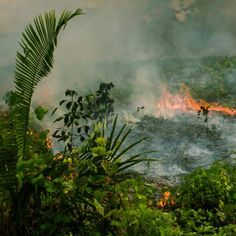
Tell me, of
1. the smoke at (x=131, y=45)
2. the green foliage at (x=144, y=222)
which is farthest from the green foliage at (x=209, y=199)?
the smoke at (x=131, y=45)

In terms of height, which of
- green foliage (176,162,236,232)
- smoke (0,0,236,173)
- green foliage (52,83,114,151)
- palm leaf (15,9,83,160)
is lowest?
green foliage (176,162,236,232)

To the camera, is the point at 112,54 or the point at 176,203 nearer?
the point at 176,203

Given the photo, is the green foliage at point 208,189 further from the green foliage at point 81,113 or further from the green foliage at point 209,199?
the green foliage at point 81,113

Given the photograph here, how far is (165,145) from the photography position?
7.55 metres

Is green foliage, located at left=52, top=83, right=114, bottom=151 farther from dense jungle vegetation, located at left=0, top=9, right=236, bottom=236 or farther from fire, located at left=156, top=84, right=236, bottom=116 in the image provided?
fire, located at left=156, top=84, right=236, bottom=116

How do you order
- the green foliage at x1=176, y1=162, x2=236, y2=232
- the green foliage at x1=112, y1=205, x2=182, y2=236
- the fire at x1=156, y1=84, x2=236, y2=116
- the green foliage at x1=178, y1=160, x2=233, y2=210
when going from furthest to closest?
the fire at x1=156, y1=84, x2=236, y2=116 → the green foliage at x1=178, y1=160, x2=233, y2=210 → the green foliage at x1=176, y1=162, x2=236, y2=232 → the green foliage at x1=112, y1=205, x2=182, y2=236

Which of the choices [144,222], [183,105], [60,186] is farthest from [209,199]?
[183,105]

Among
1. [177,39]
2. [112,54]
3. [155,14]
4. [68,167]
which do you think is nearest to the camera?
[68,167]

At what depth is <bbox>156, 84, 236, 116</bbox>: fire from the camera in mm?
8820

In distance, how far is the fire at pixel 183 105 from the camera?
28.9 feet

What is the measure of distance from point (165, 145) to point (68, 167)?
450 cm

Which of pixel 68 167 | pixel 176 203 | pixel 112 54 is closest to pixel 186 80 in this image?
pixel 112 54

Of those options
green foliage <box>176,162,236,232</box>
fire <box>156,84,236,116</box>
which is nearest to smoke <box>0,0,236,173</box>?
fire <box>156,84,236,116</box>

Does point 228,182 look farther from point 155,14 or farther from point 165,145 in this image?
point 155,14
